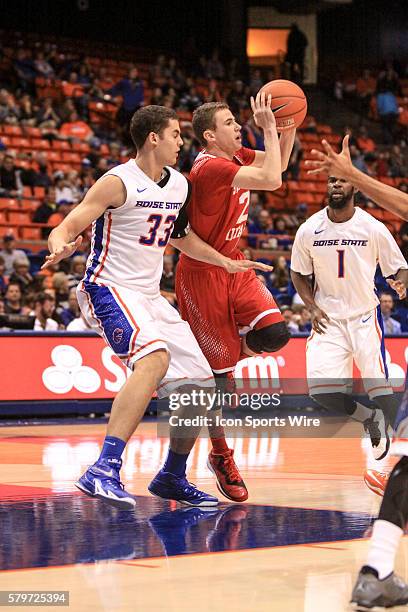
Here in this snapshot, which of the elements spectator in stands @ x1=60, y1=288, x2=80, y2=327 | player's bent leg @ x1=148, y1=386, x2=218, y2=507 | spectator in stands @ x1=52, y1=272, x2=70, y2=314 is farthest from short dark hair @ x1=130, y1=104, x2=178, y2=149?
spectator in stands @ x1=52, y1=272, x2=70, y2=314

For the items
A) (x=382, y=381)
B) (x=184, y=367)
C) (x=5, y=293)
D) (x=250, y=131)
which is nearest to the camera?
(x=184, y=367)

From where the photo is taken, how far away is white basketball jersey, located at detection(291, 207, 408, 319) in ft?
26.1

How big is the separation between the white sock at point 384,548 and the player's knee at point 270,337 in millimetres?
2848

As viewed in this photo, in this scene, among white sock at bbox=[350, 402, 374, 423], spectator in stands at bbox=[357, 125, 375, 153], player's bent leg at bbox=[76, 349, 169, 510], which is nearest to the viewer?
player's bent leg at bbox=[76, 349, 169, 510]

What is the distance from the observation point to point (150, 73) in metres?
25.2

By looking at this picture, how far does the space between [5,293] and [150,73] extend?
459 inches

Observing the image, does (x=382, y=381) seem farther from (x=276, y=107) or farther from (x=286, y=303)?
(x=286, y=303)

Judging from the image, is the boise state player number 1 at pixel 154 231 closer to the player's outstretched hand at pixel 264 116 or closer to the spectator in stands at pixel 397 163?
the player's outstretched hand at pixel 264 116

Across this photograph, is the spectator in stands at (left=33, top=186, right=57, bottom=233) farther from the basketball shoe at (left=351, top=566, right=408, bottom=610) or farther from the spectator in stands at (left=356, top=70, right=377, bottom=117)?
the basketball shoe at (left=351, top=566, right=408, bottom=610)

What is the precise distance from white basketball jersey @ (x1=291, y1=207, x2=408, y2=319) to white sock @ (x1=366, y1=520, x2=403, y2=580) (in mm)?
4062

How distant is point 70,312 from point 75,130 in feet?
24.3

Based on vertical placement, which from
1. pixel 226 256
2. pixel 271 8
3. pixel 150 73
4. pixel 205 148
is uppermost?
pixel 271 8

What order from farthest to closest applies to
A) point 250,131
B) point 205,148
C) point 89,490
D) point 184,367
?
point 250,131, point 205,148, point 184,367, point 89,490

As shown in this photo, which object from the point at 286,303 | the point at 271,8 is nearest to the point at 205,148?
the point at 286,303
